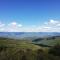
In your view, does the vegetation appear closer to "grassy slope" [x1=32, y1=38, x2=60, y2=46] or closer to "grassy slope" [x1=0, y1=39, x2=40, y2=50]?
"grassy slope" [x1=0, y1=39, x2=40, y2=50]

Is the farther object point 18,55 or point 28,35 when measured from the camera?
point 28,35

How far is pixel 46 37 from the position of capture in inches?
252

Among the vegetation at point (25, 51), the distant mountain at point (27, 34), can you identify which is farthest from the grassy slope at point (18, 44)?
the distant mountain at point (27, 34)

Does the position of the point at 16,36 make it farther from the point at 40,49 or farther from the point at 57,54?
the point at 57,54

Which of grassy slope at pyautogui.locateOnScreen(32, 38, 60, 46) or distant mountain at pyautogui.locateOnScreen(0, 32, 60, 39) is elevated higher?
distant mountain at pyautogui.locateOnScreen(0, 32, 60, 39)

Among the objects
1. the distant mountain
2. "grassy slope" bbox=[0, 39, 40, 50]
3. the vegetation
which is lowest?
the vegetation

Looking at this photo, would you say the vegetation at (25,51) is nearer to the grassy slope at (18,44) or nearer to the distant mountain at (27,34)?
the grassy slope at (18,44)

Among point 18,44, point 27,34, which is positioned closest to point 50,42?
point 27,34

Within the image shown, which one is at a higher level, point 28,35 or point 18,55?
point 28,35

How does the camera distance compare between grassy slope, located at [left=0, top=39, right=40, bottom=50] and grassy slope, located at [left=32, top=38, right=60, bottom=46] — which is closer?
grassy slope, located at [left=0, top=39, right=40, bottom=50]

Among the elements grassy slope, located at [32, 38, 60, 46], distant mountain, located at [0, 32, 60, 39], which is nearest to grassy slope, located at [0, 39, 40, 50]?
distant mountain, located at [0, 32, 60, 39]

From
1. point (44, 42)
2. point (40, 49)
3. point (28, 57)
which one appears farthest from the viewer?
point (44, 42)

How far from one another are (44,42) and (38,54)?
0.87 meters

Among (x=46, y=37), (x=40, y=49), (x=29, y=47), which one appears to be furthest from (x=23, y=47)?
(x=46, y=37)
